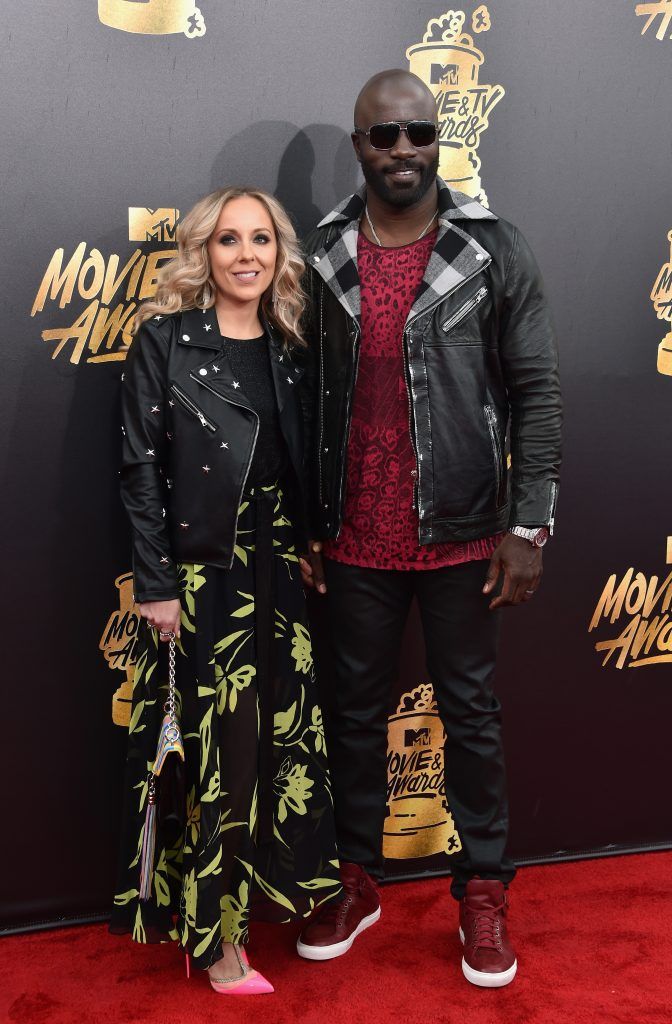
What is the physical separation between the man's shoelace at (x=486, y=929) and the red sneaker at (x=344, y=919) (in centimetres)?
29

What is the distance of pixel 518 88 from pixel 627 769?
199 cm

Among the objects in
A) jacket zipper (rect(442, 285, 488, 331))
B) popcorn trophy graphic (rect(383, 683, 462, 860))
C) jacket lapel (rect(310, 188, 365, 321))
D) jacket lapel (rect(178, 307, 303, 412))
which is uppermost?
jacket lapel (rect(310, 188, 365, 321))

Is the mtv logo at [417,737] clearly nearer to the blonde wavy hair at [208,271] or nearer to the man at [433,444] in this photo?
the man at [433,444]

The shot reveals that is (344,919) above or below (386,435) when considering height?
below

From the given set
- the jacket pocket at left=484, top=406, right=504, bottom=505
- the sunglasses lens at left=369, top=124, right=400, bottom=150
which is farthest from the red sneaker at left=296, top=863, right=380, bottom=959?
the sunglasses lens at left=369, top=124, right=400, bottom=150

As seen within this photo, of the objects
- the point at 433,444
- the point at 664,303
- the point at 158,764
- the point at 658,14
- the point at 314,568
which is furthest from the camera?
the point at 664,303

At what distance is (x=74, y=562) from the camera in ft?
8.70

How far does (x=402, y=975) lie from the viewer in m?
2.49

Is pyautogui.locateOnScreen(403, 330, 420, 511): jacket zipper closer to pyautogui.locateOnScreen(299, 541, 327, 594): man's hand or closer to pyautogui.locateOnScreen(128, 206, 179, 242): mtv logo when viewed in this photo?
pyautogui.locateOnScreen(299, 541, 327, 594): man's hand

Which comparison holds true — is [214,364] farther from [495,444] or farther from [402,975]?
[402,975]

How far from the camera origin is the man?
232cm

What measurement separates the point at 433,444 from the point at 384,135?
2.26 feet

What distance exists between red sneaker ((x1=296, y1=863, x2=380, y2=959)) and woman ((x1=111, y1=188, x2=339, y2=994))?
0.12 meters

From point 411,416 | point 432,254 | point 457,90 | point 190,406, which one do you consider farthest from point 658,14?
point 190,406
